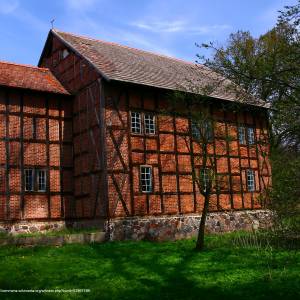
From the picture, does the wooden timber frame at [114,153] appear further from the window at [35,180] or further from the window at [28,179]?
the window at [28,179]

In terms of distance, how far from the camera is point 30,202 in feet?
62.1

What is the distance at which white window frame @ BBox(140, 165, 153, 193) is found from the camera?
63.2ft

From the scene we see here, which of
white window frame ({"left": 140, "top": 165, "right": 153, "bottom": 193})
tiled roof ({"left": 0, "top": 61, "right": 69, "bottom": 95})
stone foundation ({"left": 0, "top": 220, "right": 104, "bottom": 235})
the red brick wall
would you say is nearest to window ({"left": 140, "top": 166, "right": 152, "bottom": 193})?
white window frame ({"left": 140, "top": 165, "right": 153, "bottom": 193})

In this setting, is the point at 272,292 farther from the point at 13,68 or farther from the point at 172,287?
the point at 13,68

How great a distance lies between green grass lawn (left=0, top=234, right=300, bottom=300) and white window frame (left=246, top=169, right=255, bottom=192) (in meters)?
8.22

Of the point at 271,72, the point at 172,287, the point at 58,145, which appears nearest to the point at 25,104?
the point at 58,145

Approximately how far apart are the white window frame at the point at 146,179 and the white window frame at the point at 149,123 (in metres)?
1.71

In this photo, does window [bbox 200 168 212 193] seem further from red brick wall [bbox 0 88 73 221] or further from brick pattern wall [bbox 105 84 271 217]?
red brick wall [bbox 0 88 73 221]

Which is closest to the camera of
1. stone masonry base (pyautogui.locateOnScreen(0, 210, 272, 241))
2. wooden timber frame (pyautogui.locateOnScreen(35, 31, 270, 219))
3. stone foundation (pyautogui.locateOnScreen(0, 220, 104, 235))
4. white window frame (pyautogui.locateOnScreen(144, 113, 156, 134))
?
stone masonry base (pyautogui.locateOnScreen(0, 210, 272, 241))

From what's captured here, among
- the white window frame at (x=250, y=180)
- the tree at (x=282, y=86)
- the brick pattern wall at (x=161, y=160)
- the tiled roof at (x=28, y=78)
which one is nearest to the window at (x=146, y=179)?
the brick pattern wall at (x=161, y=160)

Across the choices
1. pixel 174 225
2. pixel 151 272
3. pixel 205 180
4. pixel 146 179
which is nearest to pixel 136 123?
pixel 146 179

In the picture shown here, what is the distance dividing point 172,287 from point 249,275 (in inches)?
91.4

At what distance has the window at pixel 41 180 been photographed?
763 inches

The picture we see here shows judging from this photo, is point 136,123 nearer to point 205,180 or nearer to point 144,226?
point 205,180
